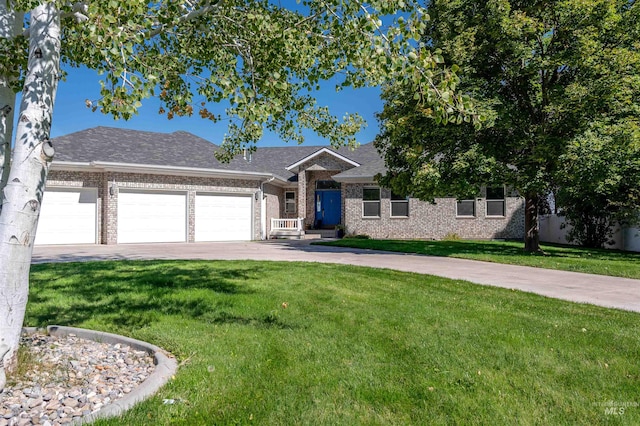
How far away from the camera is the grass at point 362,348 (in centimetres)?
274

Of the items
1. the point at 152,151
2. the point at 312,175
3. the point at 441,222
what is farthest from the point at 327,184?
the point at 152,151

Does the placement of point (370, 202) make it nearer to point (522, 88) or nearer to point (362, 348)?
point (522, 88)

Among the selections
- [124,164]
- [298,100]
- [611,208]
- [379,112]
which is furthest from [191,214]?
[611,208]

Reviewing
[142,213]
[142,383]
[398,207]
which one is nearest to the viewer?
[142,383]

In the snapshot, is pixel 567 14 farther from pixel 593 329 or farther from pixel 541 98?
pixel 593 329

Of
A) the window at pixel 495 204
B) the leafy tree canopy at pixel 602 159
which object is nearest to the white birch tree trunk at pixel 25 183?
the leafy tree canopy at pixel 602 159

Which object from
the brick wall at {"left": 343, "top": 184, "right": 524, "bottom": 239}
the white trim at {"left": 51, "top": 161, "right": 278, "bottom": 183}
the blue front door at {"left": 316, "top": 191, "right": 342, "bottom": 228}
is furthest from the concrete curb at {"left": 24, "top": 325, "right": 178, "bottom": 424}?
the blue front door at {"left": 316, "top": 191, "right": 342, "bottom": 228}

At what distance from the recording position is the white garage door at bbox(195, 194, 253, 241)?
59.6 feet

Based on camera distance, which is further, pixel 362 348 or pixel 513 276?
pixel 513 276

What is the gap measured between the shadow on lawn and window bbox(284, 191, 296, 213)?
48.9 ft

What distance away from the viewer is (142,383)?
306 cm

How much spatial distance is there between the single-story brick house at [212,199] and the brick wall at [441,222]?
0.05 m

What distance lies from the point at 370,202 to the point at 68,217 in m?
13.8

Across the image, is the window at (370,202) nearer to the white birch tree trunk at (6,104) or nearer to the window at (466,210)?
→ the window at (466,210)
